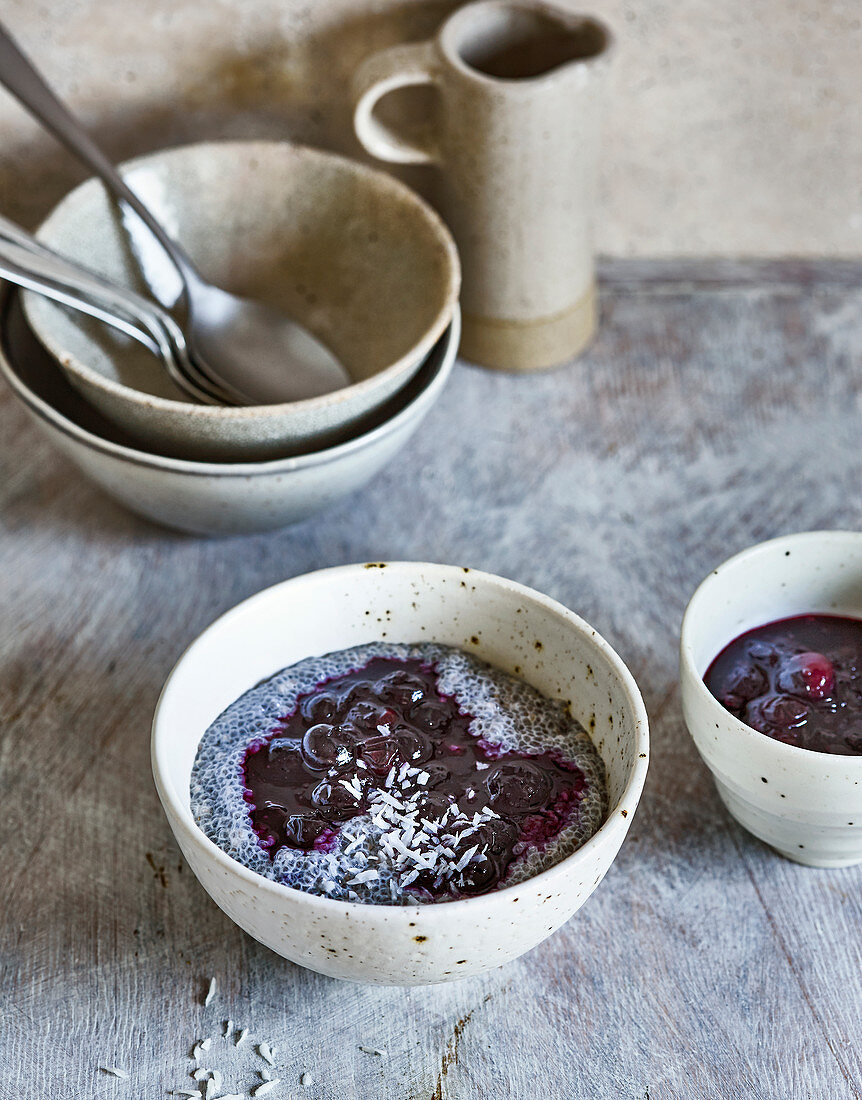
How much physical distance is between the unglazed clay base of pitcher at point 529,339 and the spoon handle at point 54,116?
0.25 meters

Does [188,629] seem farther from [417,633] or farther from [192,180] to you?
[192,180]

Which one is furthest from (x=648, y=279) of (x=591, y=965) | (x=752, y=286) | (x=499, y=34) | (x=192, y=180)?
(x=591, y=965)

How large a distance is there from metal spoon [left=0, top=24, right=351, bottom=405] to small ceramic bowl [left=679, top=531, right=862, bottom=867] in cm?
33

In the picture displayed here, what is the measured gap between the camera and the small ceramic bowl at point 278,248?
0.79 m

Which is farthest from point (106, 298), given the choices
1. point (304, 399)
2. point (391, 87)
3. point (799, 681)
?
point (799, 681)

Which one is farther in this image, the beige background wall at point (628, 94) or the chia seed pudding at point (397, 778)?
the beige background wall at point (628, 94)

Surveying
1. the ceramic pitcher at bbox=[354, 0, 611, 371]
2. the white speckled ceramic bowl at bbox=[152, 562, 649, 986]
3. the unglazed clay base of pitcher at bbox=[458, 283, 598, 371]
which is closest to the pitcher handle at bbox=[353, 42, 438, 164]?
the ceramic pitcher at bbox=[354, 0, 611, 371]

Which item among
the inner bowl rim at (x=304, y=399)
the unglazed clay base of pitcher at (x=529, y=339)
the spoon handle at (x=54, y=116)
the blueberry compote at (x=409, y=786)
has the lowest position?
the unglazed clay base of pitcher at (x=529, y=339)

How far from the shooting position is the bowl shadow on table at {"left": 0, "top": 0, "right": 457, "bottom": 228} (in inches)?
34.0

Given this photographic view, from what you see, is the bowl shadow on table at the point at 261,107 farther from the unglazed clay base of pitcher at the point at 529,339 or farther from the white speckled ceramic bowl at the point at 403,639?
the white speckled ceramic bowl at the point at 403,639

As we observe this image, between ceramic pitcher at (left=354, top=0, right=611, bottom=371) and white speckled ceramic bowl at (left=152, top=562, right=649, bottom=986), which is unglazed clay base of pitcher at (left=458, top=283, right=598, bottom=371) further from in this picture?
white speckled ceramic bowl at (left=152, top=562, right=649, bottom=986)

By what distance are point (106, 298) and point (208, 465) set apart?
15 centimetres

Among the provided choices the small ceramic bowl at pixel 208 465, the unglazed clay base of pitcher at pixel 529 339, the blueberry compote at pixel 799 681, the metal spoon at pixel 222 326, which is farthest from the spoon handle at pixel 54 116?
the blueberry compote at pixel 799 681

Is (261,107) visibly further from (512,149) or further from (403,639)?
(403,639)
